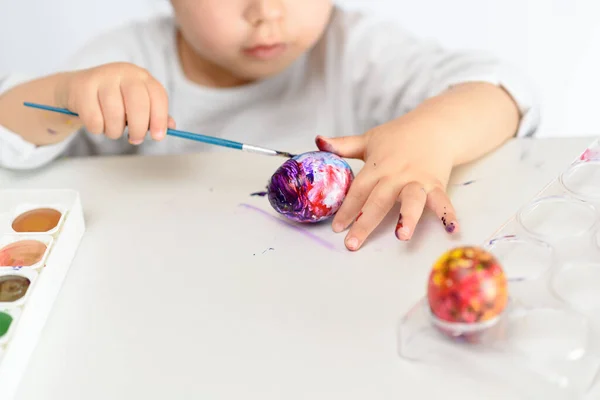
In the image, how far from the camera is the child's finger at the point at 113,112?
610 mm

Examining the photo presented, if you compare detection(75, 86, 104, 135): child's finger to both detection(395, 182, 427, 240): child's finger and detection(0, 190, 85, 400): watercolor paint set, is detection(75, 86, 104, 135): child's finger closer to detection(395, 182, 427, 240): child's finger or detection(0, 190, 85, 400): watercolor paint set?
detection(0, 190, 85, 400): watercolor paint set

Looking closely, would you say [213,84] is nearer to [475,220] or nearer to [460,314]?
[475,220]

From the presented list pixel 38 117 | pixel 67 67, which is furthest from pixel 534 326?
pixel 67 67

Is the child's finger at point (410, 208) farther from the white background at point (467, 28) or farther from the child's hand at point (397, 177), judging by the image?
the white background at point (467, 28)

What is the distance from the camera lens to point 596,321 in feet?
1.34

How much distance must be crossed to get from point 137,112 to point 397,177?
227 millimetres

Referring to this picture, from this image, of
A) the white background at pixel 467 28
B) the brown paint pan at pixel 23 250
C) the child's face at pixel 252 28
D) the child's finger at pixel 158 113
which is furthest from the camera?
the white background at pixel 467 28

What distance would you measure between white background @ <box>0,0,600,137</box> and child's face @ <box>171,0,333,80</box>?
0.50 meters

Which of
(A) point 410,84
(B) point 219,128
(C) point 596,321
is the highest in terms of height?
(C) point 596,321

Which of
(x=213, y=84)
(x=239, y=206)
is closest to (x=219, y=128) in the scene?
(x=213, y=84)

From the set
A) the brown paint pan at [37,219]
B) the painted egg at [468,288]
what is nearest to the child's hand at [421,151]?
the painted egg at [468,288]

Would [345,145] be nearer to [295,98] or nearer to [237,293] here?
[237,293]

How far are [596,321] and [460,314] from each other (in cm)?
9

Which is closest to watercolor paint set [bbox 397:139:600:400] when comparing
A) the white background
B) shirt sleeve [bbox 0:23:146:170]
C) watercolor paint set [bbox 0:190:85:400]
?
watercolor paint set [bbox 0:190:85:400]
